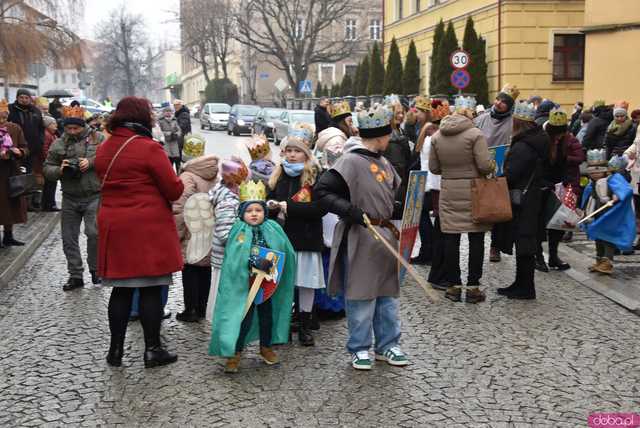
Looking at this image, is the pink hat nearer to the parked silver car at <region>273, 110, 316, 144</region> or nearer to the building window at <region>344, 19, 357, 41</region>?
the parked silver car at <region>273, 110, 316, 144</region>

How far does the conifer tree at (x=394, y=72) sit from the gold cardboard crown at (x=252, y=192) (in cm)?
3334

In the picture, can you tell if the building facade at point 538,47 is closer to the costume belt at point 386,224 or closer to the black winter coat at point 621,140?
the black winter coat at point 621,140

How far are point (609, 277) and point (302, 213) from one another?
443 centimetres

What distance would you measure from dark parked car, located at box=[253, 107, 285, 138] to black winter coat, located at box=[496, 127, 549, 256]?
26.4 m

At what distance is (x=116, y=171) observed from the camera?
598cm

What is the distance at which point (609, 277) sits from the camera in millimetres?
9406

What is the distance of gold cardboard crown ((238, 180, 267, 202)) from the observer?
19.9 ft

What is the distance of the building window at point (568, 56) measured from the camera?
30.0 meters

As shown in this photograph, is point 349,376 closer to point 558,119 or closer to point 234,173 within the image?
point 234,173

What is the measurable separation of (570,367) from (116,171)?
11.5 ft

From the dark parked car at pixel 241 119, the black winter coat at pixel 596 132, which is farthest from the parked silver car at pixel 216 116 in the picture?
the black winter coat at pixel 596 132

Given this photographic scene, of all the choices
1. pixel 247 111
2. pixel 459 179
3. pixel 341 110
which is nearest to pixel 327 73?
pixel 247 111

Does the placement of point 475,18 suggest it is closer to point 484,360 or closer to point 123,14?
point 484,360

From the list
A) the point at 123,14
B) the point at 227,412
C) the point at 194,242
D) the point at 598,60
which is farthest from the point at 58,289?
the point at 123,14
